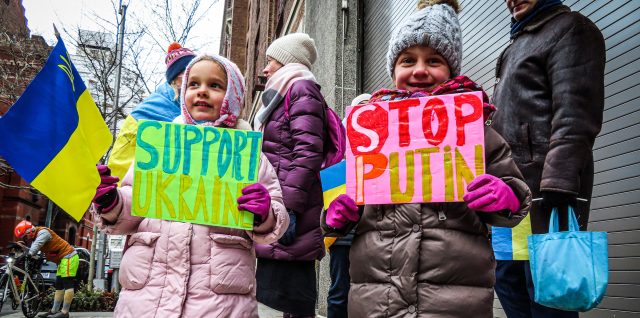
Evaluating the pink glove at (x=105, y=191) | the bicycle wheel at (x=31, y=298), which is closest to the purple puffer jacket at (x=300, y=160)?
the pink glove at (x=105, y=191)

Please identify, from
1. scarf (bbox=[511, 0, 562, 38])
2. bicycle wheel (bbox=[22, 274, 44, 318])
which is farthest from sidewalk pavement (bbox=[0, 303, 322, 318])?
scarf (bbox=[511, 0, 562, 38])

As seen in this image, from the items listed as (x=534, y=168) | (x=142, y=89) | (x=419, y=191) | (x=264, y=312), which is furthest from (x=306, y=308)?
(x=142, y=89)

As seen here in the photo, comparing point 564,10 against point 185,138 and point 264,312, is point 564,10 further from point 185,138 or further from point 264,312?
point 264,312

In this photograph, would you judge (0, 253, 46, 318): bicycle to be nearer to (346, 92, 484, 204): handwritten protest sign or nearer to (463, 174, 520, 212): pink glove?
(346, 92, 484, 204): handwritten protest sign

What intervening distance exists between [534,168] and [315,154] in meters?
1.14

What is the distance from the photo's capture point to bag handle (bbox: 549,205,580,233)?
1947 millimetres

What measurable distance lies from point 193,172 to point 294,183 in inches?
27.7

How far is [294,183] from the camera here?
9.02 ft

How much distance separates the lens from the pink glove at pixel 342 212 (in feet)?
6.49

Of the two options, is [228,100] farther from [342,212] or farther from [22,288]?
[22,288]

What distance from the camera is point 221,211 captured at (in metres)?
2.11

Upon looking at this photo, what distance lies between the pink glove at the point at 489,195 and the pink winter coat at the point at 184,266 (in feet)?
2.77

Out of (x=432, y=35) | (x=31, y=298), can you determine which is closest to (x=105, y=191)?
(x=432, y=35)

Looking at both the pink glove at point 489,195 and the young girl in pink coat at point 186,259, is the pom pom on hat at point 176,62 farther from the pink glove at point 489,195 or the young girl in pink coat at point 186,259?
the pink glove at point 489,195
